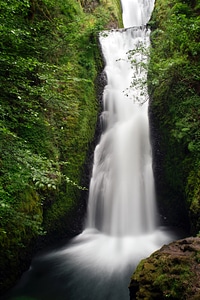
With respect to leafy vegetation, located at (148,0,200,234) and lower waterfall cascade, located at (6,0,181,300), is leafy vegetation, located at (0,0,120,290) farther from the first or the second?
leafy vegetation, located at (148,0,200,234)

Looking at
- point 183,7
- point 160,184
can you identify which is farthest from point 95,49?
point 160,184

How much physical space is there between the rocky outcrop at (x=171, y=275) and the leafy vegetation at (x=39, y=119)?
1547mm

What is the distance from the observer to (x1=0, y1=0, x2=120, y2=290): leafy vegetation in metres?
3.89

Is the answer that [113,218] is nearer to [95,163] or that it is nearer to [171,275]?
[95,163]

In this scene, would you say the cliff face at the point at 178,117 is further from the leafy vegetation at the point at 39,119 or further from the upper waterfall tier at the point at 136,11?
the upper waterfall tier at the point at 136,11

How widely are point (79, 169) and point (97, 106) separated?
9.45 ft

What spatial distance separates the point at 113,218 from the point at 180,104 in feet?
11.9

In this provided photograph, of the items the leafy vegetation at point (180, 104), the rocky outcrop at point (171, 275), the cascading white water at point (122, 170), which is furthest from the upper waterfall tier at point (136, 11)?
the rocky outcrop at point (171, 275)

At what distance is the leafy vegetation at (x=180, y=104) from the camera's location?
6621 millimetres

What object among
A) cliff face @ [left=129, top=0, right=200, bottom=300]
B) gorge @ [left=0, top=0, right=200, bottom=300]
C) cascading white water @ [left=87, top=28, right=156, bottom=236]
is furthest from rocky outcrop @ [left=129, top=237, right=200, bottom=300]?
cascading white water @ [left=87, top=28, right=156, bottom=236]

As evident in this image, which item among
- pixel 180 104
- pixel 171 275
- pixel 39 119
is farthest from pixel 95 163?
pixel 171 275

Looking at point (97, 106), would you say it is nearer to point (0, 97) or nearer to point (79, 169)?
point (79, 169)

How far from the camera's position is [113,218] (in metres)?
7.79

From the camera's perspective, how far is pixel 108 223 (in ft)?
25.4
